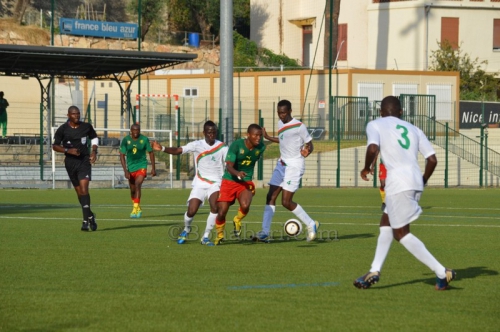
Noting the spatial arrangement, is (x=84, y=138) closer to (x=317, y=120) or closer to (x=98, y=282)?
(x=98, y=282)

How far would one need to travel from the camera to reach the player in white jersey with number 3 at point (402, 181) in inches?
354

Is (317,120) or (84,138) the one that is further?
(317,120)

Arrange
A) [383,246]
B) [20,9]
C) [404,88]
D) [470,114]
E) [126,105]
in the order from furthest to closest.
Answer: [20,9], [404,88], [470,114], [126,105], [383,246]

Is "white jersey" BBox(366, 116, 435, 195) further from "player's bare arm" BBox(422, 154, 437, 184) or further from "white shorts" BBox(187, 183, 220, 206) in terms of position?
"white shorts" BBox(187, 183, 220, 206)

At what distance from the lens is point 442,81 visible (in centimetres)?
5059

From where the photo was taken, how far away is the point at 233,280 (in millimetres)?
9820

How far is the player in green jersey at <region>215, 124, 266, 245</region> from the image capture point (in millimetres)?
13125

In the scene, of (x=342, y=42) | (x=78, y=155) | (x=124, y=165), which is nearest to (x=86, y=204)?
(x=78, y=155)

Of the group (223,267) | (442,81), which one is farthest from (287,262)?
(442,81)

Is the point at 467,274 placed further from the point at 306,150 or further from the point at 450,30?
the point at 450,30

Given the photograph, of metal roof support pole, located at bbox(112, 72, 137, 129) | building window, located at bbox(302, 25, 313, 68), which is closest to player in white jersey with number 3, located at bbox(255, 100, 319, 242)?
metal roof support pole, located at bbox(112, 72, 137, 129)

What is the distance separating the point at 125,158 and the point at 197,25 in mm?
53790

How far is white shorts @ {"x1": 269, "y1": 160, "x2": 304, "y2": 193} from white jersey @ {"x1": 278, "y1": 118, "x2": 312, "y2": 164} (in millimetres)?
116

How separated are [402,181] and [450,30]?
51.9 m
